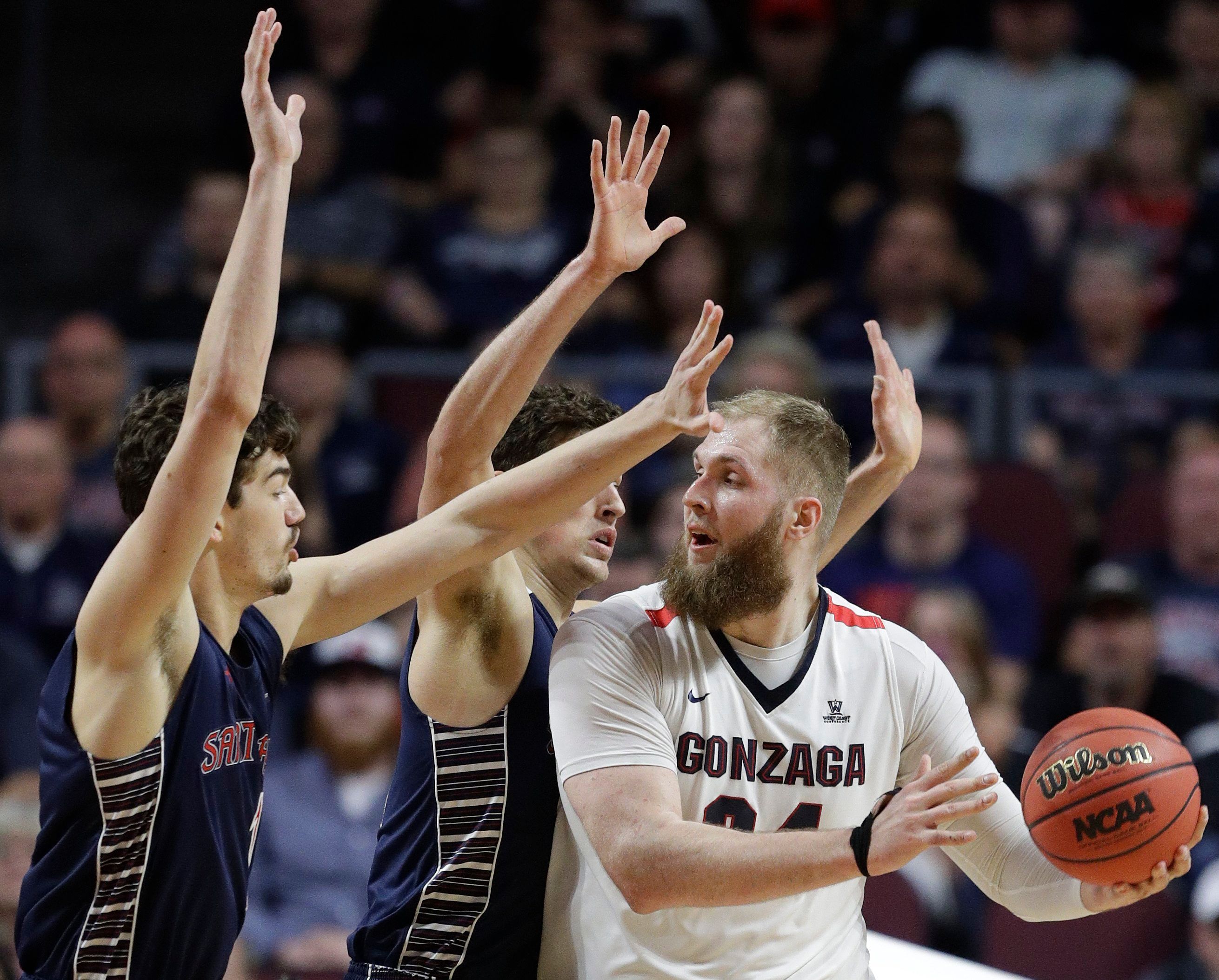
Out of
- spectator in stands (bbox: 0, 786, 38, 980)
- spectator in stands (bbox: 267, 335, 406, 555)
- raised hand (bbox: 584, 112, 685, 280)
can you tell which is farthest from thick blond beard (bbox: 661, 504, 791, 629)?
spectator in stands (bbox: 267, 335, 406, 555)

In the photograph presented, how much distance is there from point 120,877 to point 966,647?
4.32 m

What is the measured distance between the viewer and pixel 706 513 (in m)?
3.70

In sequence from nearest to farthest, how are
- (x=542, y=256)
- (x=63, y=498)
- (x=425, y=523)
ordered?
(x=425, y=523) → (x=63, y=498) → (x=542, y=256)

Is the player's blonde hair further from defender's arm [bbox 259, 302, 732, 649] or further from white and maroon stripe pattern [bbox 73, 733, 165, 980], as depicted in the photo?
white and maroon stripe pattern [bbox 73, 733, 165, 980]

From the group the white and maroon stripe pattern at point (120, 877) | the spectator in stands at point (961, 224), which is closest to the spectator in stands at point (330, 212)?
the spectator in stands at point (961, 224)

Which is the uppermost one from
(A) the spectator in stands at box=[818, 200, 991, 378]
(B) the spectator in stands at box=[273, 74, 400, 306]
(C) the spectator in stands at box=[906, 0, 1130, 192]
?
(C) the spectator in stands at box=[906, 0, 1130, 192]

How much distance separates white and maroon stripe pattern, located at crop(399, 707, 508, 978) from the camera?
146 inches

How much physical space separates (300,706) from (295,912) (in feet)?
3.52

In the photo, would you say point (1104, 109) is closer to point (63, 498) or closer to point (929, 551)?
point (929, 551)

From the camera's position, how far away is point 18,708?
742 cm

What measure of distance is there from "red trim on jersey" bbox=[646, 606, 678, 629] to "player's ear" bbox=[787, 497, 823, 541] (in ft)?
1.09

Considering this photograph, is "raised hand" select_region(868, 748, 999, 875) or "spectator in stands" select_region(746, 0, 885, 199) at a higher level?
"spectator in stands" select_region(746, 0, 885, 199)

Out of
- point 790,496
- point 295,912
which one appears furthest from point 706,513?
point 295,912

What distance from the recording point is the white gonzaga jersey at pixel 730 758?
11.7 feet
